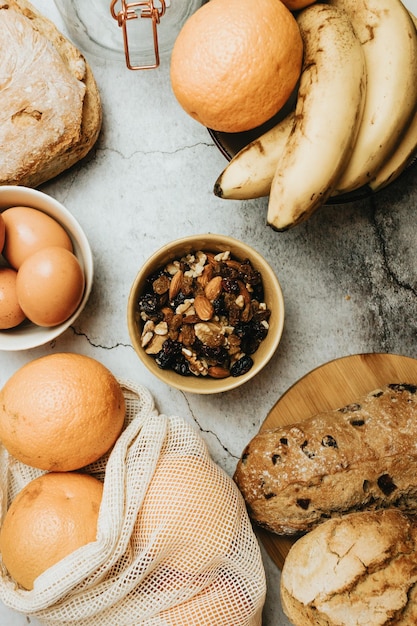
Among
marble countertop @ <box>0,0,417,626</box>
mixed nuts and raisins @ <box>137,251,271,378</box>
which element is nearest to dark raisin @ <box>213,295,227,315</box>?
mixed nuts and raisins @ <box>137,251,271,378</box>

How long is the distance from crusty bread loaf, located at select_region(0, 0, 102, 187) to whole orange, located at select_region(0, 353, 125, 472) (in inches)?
13.5

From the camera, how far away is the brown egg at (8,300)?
95 cm

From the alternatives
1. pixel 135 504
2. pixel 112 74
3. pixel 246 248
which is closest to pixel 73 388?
pixel 135 504

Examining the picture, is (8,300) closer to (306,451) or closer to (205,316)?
(205,316)

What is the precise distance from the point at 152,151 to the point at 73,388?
47cm

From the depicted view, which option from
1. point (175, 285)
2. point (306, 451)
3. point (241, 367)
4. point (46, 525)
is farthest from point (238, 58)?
point (46, 525)

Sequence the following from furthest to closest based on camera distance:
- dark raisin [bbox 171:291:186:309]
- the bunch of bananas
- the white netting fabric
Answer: dark raisin [bbox 171:291:186:309], the white netting fabric, the bunch of bananas

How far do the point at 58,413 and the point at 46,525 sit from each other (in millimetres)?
158

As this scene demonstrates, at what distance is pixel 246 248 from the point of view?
0.99 metres

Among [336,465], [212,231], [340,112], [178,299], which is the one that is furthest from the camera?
[212,231]

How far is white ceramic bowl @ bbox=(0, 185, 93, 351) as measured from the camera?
982 mm

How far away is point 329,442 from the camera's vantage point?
0.93m

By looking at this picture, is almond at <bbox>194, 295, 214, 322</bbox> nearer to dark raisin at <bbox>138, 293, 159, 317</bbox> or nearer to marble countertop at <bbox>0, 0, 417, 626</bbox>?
dark raisin at <bbox>138, 293, 159, 317</bbox>

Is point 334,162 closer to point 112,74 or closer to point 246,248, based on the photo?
point 246,248
